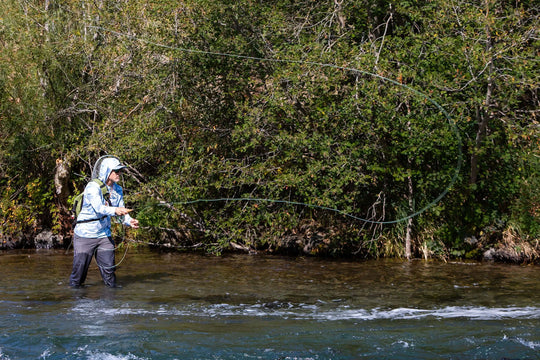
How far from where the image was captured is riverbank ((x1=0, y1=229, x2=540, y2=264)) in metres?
11.5

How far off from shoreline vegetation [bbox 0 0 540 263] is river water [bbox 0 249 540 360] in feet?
3.22

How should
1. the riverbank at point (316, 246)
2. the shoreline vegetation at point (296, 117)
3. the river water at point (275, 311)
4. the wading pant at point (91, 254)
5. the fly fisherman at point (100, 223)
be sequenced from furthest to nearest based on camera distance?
the riverbank at point (316, 246), the shoreline vegetation at point (296, 117), the wading pant at point (91, 254), the fly fisherman at point (100, 223), the river water at point (275, 311)

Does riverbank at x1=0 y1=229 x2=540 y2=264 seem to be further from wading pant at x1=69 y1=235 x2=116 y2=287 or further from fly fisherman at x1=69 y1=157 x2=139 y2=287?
fly fisherman at x1=69 y1=157 x2=139 y2=287

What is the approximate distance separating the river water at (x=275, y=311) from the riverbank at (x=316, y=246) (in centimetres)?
41

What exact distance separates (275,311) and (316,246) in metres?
4.99

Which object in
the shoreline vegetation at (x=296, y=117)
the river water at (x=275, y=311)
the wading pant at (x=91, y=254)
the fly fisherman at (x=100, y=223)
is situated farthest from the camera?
the shoreline vegetation at (x=296, y=117)

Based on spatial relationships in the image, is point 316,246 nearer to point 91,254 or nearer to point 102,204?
point 91,254

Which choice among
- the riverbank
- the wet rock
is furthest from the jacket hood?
the wet rock

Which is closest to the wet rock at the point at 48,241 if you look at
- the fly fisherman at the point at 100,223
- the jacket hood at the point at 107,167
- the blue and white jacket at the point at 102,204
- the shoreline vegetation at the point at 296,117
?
the shoreline vegetation at the point at 296,117

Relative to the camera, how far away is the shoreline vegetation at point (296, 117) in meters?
11.1

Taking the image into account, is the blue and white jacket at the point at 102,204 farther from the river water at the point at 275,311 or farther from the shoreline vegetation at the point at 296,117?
the shoreline vegetation at the point at 296,117

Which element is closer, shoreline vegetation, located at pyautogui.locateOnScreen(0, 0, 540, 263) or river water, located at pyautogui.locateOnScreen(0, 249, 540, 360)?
river water, located at pyautogui.locateOnScreen(0, 249, 540, 360)

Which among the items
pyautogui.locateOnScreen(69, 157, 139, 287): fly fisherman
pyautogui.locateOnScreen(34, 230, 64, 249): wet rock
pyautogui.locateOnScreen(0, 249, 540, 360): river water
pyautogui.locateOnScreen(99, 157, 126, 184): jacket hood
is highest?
pyautogui.locateOnScreen(99, 157, 126, 184): jacket hood

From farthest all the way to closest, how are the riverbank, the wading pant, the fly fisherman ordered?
the riverbank, the wading pant, the fly fisherman
